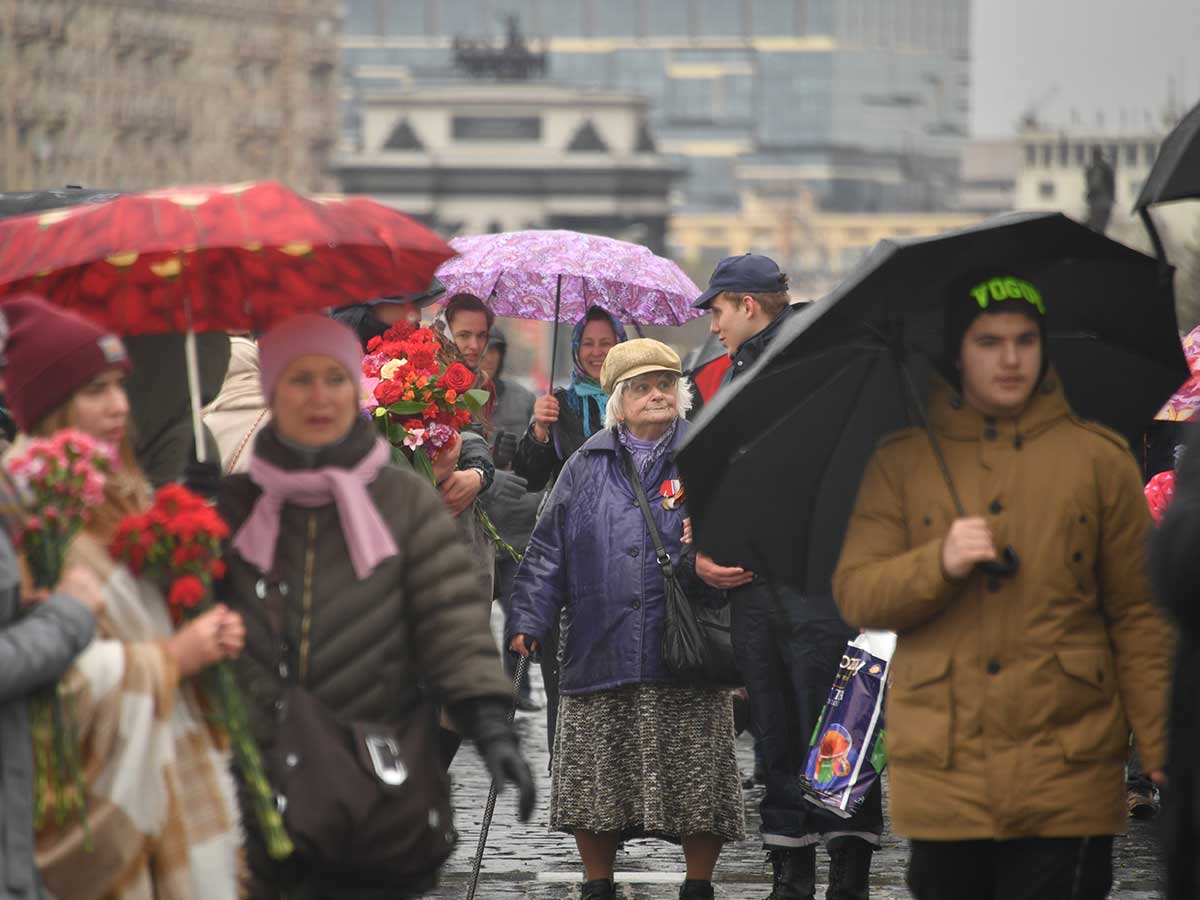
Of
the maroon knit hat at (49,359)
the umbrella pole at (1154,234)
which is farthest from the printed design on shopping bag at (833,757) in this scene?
the maroon knit hat at (49,359)

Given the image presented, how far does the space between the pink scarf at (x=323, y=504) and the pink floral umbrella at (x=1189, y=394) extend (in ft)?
11.4

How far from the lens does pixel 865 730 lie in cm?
720

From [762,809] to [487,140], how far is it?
9594 centimetres

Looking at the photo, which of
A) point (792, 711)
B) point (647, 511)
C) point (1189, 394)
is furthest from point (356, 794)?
point (1189, 394)

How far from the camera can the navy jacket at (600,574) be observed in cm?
775

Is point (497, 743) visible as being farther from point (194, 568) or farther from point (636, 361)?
point (636, 361)

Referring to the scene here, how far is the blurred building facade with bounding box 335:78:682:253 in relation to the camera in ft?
323

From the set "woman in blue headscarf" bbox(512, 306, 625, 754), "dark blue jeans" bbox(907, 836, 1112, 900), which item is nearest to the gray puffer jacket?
"dark blue jeans" bbox(907, 836, 1112, 900)

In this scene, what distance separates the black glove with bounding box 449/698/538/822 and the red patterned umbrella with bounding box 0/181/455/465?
2.77 ft

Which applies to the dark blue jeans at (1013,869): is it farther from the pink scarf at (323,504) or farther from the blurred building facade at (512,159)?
the blurred building facade at (512,159)

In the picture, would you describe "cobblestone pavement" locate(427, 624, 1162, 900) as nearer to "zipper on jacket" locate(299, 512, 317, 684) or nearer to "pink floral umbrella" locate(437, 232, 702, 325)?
"pink floral umbrella" locate(437, 232, 702, 325)

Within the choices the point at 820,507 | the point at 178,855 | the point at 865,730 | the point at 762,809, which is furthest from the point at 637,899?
the point at 178,855

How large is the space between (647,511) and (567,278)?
296 cm

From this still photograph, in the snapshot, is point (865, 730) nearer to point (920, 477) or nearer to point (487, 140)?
point (920, 477)
